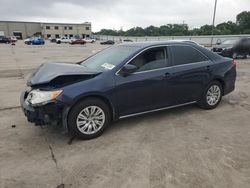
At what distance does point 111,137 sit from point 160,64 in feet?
5.53

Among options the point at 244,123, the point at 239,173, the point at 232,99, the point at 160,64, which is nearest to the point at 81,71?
the point at 160,64

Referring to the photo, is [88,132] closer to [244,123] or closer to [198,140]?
[198,140]

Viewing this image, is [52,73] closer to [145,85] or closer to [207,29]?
[145,85]

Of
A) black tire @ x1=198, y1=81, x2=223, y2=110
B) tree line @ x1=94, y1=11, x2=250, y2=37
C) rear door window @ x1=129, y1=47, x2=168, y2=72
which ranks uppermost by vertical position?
tree line @ x1=94, y1=11, x2=250, y2=37

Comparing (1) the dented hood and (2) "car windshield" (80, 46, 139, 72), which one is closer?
(1) the dented hood

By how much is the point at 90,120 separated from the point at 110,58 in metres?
1.38

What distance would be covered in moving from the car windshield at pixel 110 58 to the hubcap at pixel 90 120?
77 centimetres

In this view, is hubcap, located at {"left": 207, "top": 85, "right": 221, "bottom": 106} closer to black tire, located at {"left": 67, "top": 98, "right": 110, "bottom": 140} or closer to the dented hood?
black tire, located at {"left": 67, "top": 98, "right": 110, "bottom": 140}

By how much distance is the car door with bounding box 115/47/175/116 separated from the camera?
4316 millimetres

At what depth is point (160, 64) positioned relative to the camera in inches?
186

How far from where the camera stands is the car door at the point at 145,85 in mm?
4316

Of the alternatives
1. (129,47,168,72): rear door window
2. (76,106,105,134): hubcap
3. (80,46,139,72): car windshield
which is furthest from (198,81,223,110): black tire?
(76,106,105,134): hubcap

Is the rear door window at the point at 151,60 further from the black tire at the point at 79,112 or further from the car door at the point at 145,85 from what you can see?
the black tire at the point at 79,112

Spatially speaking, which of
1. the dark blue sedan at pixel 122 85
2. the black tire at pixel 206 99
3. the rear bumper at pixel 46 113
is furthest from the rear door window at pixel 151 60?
the rear bumper at pixel 46 113
